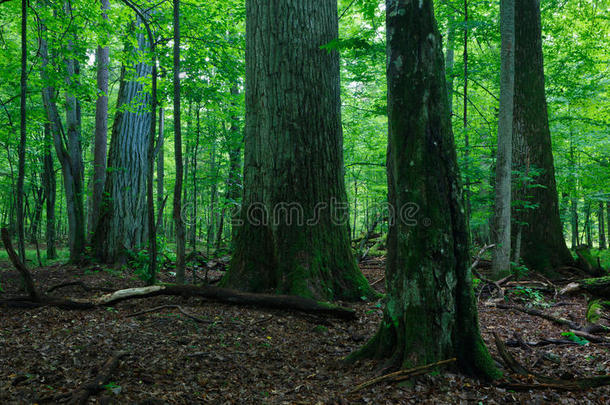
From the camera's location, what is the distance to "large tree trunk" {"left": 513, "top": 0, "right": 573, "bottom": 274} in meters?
7.60

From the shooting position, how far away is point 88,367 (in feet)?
9.29

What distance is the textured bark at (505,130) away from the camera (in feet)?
20.2

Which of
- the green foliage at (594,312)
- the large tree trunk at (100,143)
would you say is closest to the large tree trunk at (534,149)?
the green foliage at (594,312)

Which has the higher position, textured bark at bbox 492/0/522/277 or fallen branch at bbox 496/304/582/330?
textured bark at bbox 492/0/522/277

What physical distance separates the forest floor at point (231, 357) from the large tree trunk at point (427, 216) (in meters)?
0.28

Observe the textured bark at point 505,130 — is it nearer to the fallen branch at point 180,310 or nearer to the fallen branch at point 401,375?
the fallen branch at point 401,375

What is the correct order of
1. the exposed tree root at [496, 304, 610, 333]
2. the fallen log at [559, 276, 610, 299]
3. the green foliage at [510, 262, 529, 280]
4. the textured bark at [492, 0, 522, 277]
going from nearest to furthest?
the exposed tree root at [496, 304, 610, 333] < the fallen log at [559, 276, 610, 299] < the textured bark at [492, 0, 522, 277] < the green foliage at [510, 262, 529, 280]

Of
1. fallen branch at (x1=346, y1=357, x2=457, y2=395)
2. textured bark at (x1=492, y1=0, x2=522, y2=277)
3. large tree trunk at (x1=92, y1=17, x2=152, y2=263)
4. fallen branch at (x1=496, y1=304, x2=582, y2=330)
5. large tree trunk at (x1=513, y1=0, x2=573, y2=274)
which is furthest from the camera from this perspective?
large tree trunk at (x1=92, y1=17, x2=152, y2=263)

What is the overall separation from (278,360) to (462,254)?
1.98 m

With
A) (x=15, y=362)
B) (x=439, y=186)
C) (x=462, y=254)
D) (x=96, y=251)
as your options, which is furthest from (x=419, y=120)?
(x=96, y=251)

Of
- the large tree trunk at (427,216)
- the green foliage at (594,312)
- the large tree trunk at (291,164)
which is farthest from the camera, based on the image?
the large tree trunk at (291,164)

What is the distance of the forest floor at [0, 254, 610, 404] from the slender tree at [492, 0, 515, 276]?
1693mm

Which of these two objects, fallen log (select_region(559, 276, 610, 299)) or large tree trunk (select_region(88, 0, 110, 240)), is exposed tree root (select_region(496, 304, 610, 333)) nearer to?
fallen log (select_region(559, 276, 610, 299))

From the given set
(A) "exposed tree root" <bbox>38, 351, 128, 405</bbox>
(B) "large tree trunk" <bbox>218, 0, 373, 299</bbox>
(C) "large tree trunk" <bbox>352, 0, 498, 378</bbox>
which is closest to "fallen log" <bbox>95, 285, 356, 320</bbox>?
(B) "large tree trunk" <bbox>218, 0, 373, 299</bbox>
